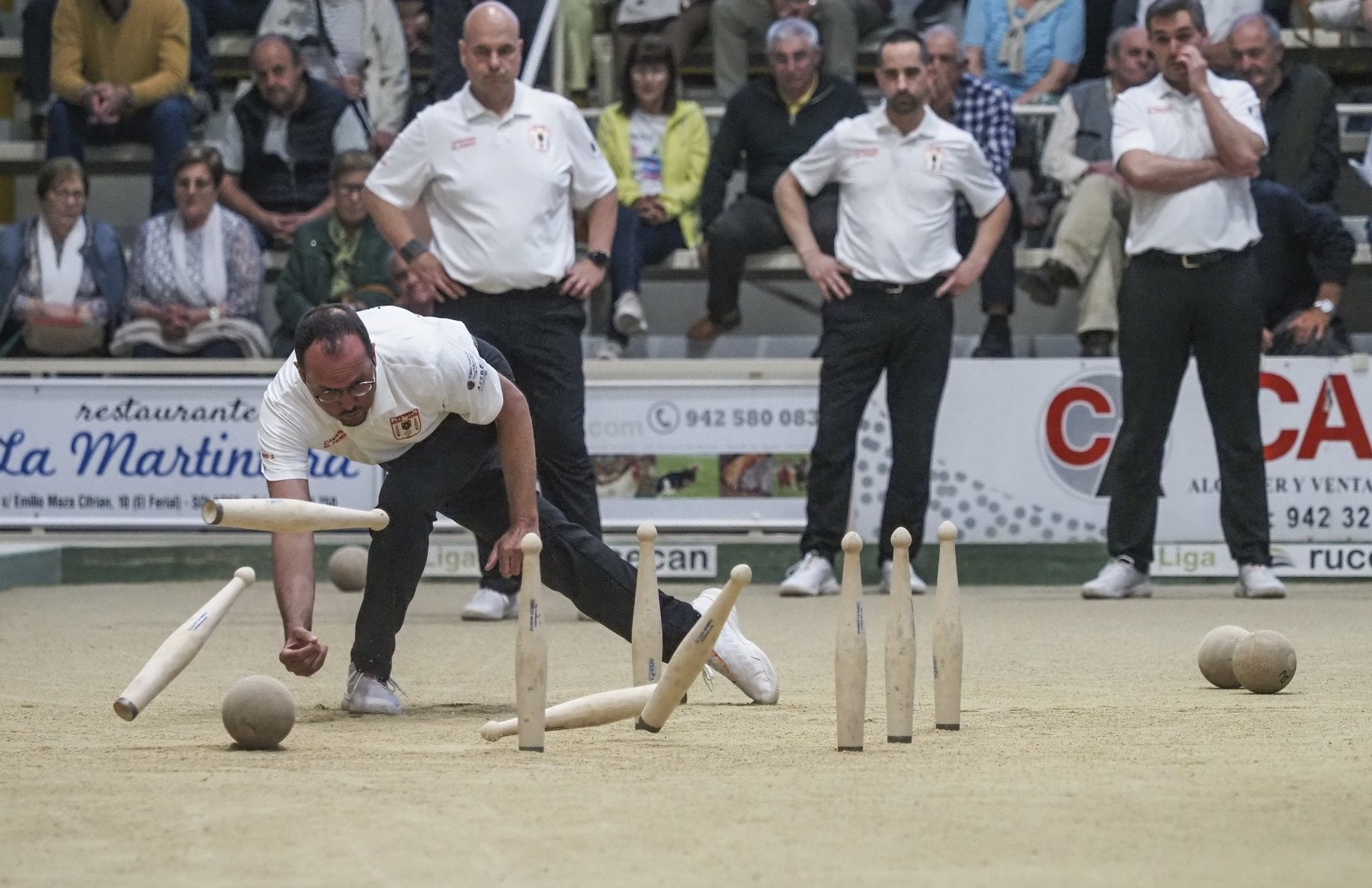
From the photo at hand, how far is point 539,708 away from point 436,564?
6.80 meters

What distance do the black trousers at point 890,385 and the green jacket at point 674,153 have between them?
267 centimetres

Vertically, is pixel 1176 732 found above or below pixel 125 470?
above

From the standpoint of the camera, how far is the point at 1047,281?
12.6 metres

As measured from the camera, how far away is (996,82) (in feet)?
44.4

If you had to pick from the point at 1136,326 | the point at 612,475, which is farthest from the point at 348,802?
the point at 612,475

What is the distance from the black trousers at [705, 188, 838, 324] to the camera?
40.4 feet

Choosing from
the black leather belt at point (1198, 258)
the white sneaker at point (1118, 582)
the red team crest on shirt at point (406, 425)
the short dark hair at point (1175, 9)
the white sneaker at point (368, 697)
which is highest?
the short dark hair at point (1175, 9)

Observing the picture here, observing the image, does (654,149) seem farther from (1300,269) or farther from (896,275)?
(1300,269)

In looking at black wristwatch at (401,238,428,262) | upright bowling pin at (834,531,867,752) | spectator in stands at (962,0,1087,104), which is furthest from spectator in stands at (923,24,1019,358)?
upright bowling pin at (834,531,867,752)

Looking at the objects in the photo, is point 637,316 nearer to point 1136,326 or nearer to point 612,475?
point 612,475

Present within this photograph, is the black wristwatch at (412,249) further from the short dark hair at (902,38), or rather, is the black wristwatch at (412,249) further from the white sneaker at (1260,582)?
the white sneaker at (1260,582)

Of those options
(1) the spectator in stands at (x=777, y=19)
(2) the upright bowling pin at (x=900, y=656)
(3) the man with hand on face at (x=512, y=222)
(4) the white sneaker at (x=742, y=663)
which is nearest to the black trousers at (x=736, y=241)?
(1) the spectator in stands at (x=777, y=19)

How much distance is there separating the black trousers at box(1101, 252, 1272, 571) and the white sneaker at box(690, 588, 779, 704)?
158 inches

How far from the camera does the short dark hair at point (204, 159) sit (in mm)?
12008
